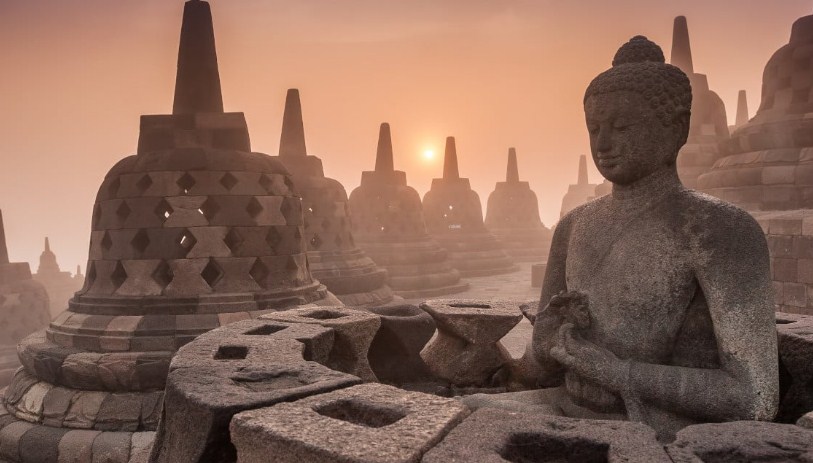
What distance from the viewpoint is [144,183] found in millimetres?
5652

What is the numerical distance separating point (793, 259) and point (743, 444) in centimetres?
608

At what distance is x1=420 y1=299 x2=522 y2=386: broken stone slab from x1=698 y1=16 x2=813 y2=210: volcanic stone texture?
6.20 m

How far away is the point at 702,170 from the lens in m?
12.2

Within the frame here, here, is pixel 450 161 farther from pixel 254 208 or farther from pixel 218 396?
pixel 218 396

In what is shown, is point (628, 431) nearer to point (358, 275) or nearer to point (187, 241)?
point (187, 241)

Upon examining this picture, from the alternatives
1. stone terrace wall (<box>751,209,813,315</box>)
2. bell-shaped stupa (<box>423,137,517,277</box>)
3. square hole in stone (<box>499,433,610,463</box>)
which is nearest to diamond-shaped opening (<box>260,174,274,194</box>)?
square hole in stone (<box>499,433,610,463</box>)

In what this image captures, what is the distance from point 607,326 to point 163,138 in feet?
16.3

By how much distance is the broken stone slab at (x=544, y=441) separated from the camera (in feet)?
5.40

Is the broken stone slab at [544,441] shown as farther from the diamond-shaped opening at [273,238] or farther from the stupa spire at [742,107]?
the stupa spire at [742,107]

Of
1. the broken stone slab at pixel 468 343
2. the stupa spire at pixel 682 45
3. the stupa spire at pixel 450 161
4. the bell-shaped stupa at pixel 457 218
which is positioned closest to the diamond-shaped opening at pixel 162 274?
the broken stone slab at pixel 468 343

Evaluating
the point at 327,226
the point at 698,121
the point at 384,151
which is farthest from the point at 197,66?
the point at 698,121

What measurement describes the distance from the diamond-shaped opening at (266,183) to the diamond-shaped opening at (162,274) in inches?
46.9

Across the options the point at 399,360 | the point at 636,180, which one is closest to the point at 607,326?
the point at 636,180

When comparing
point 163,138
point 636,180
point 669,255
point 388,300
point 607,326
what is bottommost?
point 388,300
